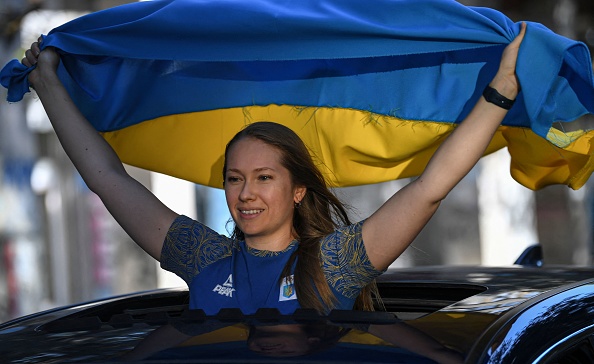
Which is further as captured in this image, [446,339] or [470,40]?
[470,40]

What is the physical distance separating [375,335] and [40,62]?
1732mm

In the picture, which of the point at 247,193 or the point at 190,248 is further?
the point at 190,248

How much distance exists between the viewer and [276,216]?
9.88 ft

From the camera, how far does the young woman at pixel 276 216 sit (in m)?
2.76

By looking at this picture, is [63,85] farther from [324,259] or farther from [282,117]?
[324,259]

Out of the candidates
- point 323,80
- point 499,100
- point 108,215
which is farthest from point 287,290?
point 108,215

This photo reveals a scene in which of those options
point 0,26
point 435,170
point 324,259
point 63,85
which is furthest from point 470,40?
point 0,26

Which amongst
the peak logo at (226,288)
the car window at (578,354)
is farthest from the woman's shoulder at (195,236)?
the car window at (578,354)

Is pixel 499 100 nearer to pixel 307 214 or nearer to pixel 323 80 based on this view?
pixel 307 214

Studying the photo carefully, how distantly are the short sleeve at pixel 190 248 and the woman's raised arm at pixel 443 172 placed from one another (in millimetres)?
501

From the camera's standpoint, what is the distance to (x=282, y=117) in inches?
145

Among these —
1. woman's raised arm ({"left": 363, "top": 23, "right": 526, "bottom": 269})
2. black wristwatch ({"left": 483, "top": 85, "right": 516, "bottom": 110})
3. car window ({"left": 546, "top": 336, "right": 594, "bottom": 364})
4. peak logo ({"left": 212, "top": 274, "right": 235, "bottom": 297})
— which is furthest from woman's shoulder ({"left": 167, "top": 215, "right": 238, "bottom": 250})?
car window ({"left": 546, "top": 336, "right": 594, "bottom": 364})

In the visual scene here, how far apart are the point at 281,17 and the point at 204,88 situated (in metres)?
0.74

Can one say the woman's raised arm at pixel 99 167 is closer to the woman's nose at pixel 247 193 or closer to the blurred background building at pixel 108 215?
the woman's nose at pixel 247 193
